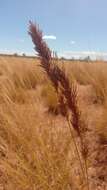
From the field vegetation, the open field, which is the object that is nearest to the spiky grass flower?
the field vegetation

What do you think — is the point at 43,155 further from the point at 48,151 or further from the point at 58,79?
the point at 58,79

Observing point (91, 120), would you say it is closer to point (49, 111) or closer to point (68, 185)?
point (49, 111)

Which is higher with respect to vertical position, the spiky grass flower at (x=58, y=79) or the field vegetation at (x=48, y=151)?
the spiky grass flower at (x=58, y=79)

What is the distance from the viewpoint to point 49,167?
1.78 m

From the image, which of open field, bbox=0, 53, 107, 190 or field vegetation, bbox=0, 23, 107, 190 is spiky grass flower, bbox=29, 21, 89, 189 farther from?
open field, bbox=0, 53, 107, 190

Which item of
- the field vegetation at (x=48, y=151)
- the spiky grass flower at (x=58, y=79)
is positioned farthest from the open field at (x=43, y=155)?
the spiky grass flower at (x=58, y=79)

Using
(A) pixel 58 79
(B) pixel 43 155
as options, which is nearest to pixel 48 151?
(B) pixel 43 155

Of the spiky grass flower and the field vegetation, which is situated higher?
the spiky grass flower

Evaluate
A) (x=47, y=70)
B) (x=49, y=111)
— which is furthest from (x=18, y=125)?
(x=49, y=111)

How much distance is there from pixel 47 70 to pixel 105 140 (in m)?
1.87

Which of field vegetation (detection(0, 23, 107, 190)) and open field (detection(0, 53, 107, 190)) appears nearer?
field vegetation (detection(0, 23, 107, 190))

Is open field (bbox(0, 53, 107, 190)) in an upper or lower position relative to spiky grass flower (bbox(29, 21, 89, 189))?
lower

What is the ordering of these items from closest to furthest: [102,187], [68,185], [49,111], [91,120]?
[68,185], [102,187], [91,120], [49,111]

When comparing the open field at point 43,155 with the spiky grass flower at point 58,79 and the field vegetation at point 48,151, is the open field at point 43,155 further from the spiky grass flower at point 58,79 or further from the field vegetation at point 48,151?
the spiky grass flower at point 58,79
